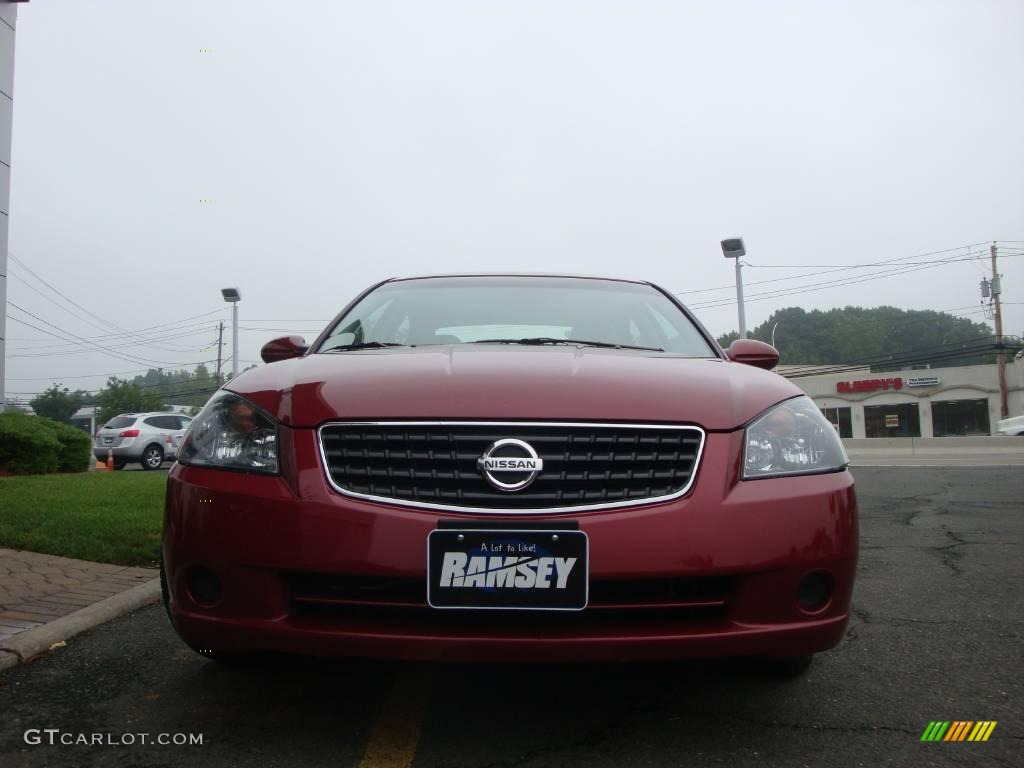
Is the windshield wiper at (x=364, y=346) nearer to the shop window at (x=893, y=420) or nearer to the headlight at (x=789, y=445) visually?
the headlight at (x=789, y=445)

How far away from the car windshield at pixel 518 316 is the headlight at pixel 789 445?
2.40 feet

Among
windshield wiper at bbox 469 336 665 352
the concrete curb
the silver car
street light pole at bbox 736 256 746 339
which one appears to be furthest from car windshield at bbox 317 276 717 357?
the silver car

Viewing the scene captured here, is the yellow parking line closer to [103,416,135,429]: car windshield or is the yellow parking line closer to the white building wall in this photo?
the white building wall

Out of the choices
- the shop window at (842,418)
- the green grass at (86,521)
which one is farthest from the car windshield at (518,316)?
the shop window at (842,418)

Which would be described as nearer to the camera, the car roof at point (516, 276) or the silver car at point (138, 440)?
the car roof at point (516, 276)

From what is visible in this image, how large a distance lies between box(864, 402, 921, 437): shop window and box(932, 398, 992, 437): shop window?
3.28ft

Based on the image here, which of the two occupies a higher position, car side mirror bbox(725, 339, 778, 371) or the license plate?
car side mirror bbox(725, 339, 778, 371)

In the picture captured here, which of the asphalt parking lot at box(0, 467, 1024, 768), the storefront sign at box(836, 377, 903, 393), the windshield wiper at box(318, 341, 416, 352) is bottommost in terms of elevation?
the asphalt parking lot at box(0, 467, 1024, 768)

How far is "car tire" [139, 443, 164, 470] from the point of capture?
70.7ft

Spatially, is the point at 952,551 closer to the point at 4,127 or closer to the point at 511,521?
the point at 511,521

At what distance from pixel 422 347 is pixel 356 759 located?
1.37m

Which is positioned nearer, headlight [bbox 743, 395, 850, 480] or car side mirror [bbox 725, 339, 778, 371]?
headlight [bbox 743, 395, 850, 480]

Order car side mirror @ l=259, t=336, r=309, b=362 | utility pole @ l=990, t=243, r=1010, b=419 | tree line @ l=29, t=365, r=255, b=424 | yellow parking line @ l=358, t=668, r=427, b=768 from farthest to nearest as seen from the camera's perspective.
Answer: tree line @ l=29, t=365, r=255, b=424 → utility pole @ l=990, t=243, r=1010, b=419 → car side mirror @ l=259, t=336, r=309, b=362 → yellow parking line @ l=358, t=668, r=427, b=768

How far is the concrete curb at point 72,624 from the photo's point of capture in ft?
9.83
